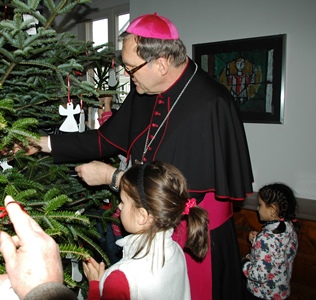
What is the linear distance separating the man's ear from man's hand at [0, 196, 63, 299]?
1.23 m

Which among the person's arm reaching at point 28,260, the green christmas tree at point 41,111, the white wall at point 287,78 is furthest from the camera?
the white wall at point 287,78

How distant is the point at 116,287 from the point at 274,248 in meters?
1.47

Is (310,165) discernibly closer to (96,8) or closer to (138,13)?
(138,13)

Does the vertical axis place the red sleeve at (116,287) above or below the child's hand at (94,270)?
above

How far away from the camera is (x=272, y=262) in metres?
2.30

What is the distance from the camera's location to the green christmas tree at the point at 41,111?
1029 mm

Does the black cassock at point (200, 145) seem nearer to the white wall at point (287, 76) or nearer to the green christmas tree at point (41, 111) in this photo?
the green christmas tree at point (41, 111)

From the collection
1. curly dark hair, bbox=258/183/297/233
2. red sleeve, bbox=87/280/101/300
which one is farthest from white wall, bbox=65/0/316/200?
red sleeve, bbox=87/280/101/300

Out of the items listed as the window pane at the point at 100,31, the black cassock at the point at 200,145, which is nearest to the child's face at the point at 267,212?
the black cassock at the point at 200,145

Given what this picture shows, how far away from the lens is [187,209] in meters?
1.39

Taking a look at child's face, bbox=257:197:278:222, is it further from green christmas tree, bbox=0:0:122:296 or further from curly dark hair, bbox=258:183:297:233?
green christmas tree, bbox=0:0:122:296

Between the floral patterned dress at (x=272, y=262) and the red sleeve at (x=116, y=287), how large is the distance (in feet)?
4.65

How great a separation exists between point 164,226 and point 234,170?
0.60 m

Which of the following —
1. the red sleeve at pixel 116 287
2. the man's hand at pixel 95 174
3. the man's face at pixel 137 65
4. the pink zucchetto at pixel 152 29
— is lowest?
the red sleeve at pixel 116 287
